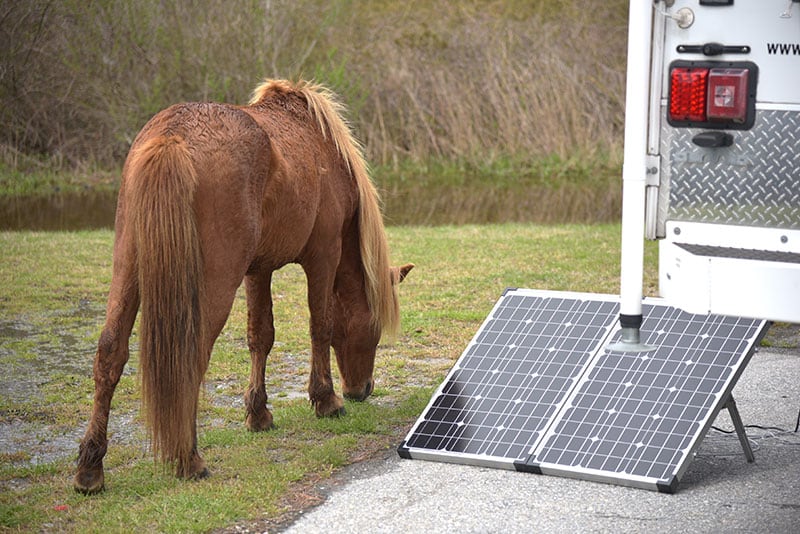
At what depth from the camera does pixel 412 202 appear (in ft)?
50.8

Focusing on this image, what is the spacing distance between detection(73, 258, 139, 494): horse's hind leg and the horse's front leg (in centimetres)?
129

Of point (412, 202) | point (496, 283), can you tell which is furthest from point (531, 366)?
point (412, 202)

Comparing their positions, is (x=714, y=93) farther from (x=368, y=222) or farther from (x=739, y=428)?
(x=368, y=222)

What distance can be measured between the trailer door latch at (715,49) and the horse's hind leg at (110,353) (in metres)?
2.50

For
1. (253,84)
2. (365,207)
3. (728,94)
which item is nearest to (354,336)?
(365,207)

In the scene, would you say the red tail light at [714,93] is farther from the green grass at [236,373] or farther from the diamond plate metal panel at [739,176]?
the green grass at [236,373]

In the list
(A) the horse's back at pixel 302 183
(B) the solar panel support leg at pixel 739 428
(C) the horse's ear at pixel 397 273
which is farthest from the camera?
(C) the horse's ear at pixel 397 273

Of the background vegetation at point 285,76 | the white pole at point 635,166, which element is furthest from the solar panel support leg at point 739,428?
the background vegetation at point 285,76

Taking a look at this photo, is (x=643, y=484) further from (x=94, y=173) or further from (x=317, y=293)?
(x=94, y=173)

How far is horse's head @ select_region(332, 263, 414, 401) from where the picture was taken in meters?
6.01

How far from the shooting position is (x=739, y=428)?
16.3 ft

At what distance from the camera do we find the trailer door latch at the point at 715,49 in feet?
13.7

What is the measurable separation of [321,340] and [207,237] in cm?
138

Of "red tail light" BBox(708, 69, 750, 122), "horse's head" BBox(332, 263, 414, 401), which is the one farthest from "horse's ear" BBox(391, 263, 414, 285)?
"red tail light" BBox(708, 69, 750, 122)
